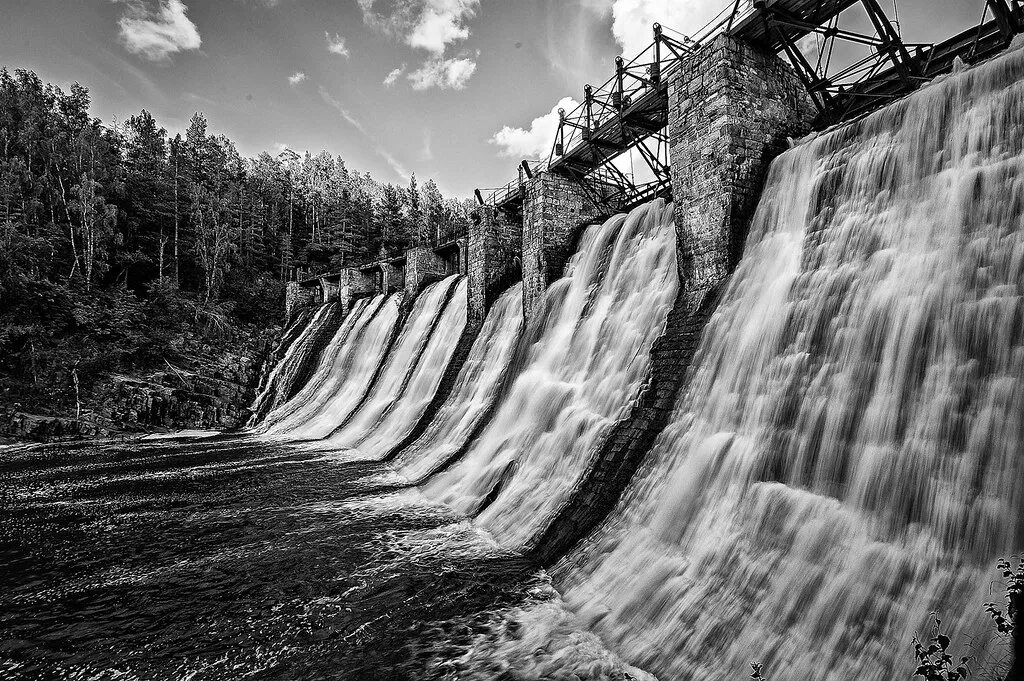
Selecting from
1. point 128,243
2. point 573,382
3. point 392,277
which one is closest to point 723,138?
point 573,382

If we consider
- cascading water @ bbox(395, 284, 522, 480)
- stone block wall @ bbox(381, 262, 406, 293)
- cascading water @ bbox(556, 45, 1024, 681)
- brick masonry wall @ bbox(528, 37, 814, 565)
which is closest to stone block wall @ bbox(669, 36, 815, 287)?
brick masonry wall @ bbox(528, 37, 814, 565)

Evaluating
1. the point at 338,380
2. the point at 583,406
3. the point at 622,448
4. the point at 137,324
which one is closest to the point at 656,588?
the point at 622,448

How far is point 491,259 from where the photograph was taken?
15.6 metres

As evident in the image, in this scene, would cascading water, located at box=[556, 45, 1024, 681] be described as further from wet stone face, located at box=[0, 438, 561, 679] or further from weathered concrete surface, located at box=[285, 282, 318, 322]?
weathered concrete surface, located at box=[285, 282, 318, 322]

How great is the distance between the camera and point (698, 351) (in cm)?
640

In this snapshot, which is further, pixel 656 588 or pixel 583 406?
pixel 583 406

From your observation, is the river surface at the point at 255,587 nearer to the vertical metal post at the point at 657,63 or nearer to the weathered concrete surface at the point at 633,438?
the weathered concrete surface at the point at 633,438

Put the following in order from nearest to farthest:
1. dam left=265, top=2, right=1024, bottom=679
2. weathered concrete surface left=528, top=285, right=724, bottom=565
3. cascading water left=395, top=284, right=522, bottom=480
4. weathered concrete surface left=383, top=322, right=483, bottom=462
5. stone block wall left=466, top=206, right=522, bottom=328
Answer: dam left=265, top=2, right=1024, bottom=679 → weathered concrete surface left=528, top=285, right=724, bottom=565 → cascading water left=395, top=284, right=522, bottom=480 → weathered concrete surface left=383, top=322, right=483, bottom=462 → stone block wall left=466, top=206, right=522, bottom=328

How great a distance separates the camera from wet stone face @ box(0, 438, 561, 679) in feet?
13.4

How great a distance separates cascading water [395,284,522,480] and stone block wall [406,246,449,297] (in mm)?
9415

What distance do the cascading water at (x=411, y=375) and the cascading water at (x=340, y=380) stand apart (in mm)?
1253

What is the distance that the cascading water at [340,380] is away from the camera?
1808 cm

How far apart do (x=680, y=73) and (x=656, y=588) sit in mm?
8161

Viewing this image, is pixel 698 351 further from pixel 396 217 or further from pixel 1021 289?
pixel 396 217
